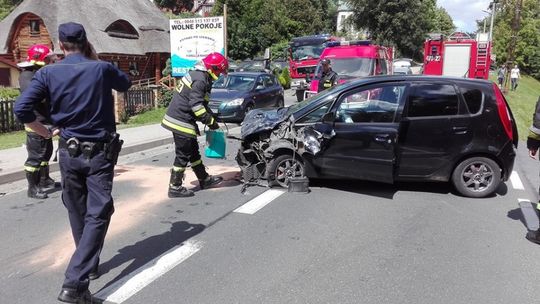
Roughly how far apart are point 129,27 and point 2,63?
9097 millimetres

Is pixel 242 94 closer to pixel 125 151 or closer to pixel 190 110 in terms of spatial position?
pixel 125 151

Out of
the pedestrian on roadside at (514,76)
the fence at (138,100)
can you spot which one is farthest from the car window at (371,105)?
the pedestrian on roadside at (514,76)

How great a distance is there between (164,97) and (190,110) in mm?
11406

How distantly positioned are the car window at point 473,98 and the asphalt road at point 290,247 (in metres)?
1.18

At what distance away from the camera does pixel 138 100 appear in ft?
50.4

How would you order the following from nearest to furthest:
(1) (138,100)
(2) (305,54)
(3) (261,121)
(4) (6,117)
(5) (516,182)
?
(3) (261,121), (5) (516,182), (4) (6,117), (1) (138,100), (2) (305,54)

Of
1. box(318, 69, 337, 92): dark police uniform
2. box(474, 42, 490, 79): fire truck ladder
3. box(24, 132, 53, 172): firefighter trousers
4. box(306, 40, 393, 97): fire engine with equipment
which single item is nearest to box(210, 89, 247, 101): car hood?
box(306, 40, 393, 97): fire engine with equipment

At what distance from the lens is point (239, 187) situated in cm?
671

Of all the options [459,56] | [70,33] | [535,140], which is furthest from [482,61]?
[70,33]

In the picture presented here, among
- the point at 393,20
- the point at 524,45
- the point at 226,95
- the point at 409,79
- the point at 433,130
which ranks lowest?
the point at 226,95

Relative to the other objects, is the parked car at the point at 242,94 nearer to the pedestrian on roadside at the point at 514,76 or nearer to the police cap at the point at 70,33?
the police cap at the point at 70,33

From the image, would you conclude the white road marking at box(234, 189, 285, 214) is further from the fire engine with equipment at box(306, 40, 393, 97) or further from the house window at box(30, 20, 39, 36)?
the house window at box(30, 20, 39, 36)

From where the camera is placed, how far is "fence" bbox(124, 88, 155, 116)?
48.1 ft

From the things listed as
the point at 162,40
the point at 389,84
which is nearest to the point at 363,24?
the point at 162,40
